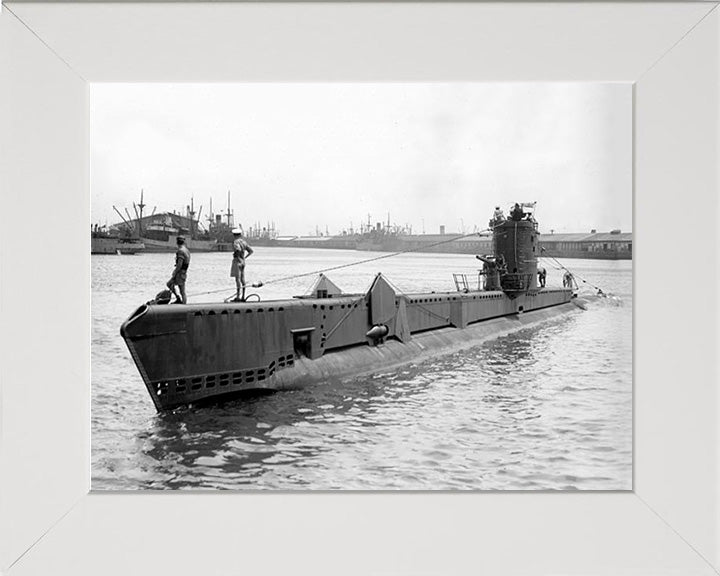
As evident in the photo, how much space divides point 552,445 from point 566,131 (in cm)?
347

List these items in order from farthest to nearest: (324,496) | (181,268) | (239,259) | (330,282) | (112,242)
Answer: (330,282) < (112,242) < (239,259) < (181,268) < (324,496)

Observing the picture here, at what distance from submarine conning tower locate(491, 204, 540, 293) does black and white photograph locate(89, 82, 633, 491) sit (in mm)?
2398

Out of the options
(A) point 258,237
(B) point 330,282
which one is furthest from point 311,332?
(A) point 258,237

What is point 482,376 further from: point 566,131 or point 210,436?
point 210,436

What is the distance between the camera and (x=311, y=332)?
25.8 feet

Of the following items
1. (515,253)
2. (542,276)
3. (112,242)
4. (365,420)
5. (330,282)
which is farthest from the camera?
(542,276)

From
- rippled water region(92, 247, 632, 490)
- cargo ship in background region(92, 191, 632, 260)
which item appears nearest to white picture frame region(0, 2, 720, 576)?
rippled water region(92, 247, 632, 490)

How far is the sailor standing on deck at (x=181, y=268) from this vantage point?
20.5 feet

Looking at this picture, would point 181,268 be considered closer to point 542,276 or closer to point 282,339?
point 282,339

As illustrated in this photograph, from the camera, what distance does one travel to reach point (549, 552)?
4738 mm

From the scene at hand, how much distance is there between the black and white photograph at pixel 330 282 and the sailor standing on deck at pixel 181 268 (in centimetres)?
2

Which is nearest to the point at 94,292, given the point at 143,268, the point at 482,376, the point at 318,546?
the point at 143,268

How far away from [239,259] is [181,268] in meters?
0.76

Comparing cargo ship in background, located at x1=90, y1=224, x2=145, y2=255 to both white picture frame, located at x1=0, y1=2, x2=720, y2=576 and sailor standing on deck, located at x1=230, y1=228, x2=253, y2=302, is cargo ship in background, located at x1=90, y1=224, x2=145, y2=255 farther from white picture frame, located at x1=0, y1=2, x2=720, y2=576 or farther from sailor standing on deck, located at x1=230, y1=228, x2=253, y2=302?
white picture frame, located at x1=0, y1=2, x2=720, y2=576
